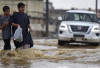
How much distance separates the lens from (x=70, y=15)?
1830 centimetres

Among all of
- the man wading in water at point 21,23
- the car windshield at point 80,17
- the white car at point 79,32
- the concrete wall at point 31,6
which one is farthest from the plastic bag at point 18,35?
the concrete wall at point 31,6

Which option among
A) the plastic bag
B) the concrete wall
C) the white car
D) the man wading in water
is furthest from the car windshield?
the concrete wall

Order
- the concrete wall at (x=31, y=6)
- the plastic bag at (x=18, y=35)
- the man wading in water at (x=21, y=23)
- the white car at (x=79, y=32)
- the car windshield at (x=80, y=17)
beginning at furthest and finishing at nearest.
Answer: the concrete wall at (x=31, y=6) → the car windshield at (x=80, y=17) → the white car at (x=79, y=32) → the man wading in water at (x=21, y=23) → the plastic bag at (x=18, y=35)

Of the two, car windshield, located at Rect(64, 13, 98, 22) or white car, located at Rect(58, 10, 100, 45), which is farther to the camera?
car windshield, located at Rect(64, 13, 98, 22)

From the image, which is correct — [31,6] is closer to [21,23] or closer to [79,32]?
[79,32]

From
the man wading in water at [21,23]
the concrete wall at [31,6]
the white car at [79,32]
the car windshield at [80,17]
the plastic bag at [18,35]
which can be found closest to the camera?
the plastic bag at [18,35]

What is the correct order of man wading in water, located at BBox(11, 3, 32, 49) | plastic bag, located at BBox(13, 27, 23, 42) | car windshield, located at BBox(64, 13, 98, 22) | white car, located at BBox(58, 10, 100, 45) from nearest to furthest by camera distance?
plastic bag, located at BBox(13, 27, 23, 42)
man wading in water, located at BBox(11, 3, 32, 49)
white car, located at BBox(58, 10, 100, 45)
car windshield, located at BBox(64, 13, 98, 22)

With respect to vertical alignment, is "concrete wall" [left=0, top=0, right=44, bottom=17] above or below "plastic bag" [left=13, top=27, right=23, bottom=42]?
below

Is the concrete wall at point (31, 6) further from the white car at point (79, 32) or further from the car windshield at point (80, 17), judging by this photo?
the white car at point (79, 32)

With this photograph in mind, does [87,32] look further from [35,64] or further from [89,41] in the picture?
[35,64]

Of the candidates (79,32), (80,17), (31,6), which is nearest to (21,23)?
(79,32)

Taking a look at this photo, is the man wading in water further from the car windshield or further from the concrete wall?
the concrete wall

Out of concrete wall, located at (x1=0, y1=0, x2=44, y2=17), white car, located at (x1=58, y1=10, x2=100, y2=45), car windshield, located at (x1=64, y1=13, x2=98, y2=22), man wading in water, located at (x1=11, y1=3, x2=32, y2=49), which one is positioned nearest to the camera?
man wading in water, located at (x1=11, y1=3, x2=32, y2=49)

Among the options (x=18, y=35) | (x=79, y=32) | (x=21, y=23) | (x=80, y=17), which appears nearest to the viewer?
(x=18, y=35)
